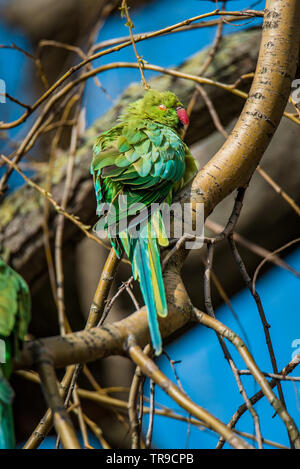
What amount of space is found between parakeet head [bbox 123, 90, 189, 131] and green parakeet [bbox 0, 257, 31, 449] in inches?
49.2

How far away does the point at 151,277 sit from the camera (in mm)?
1482

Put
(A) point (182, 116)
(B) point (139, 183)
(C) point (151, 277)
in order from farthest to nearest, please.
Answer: (A) point (182, 116) → (B) point (139, 183) → (C) point (151, 277)

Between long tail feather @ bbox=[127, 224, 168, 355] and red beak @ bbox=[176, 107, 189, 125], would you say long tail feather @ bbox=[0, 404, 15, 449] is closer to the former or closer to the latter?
long tail feather @ bbox=[127, 224, 168, 355]

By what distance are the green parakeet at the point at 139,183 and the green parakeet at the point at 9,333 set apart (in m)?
0.34

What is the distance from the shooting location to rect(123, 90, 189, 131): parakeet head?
2350 millimetres

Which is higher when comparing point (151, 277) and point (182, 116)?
point (182, 116)

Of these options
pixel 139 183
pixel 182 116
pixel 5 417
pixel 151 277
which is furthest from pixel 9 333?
pixel 182 116

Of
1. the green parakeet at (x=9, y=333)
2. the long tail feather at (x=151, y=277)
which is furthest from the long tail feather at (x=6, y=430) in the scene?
the long tail feather at (x=151, y=277)

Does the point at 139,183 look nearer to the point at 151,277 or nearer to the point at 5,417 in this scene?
the point at 151,277

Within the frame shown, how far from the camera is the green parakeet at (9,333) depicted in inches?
46.2

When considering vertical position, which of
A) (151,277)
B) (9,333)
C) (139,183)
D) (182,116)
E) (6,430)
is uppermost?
(182,116)

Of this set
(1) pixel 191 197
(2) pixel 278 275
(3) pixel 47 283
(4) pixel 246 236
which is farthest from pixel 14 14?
(1) pixel 191 197

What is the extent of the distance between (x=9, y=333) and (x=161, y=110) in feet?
4.85

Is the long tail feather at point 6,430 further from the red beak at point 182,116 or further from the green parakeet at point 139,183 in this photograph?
the red beak at point 182,116
